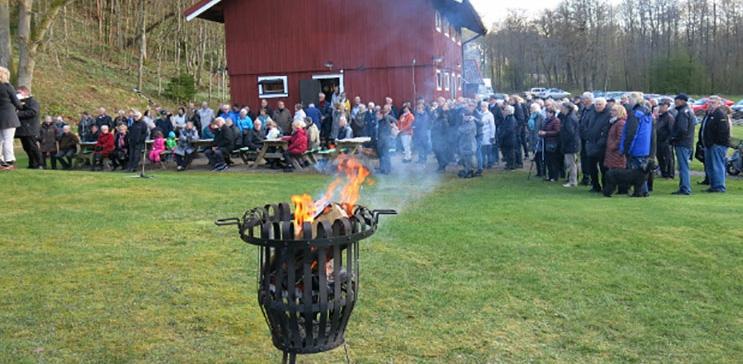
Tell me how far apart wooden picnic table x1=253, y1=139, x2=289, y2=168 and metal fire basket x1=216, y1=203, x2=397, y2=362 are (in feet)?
41.3

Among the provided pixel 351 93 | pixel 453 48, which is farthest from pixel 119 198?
pixel 453 48

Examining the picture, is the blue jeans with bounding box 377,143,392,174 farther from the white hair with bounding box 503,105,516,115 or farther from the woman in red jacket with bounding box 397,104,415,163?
the white hair with bounding box 503,105,516,115

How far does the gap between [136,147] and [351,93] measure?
25.2 feet

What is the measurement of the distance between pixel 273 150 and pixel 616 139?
29.3ft

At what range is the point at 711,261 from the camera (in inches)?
275

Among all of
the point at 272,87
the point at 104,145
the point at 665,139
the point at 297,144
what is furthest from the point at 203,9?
the point at 665,139

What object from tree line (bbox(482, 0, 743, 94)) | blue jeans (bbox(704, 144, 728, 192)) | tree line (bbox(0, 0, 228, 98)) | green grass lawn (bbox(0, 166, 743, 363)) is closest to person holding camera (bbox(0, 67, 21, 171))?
green grass lawn (bbox(0, 166, 743, 363))

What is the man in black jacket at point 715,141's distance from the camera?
38.7ft

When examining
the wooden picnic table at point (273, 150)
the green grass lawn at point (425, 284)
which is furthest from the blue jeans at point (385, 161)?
the green grass lawn at point (425, 284)

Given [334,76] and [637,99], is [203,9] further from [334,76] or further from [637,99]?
[637,99]

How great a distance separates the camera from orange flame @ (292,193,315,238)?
3963 millimetres

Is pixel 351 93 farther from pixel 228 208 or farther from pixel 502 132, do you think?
pixel 228 208

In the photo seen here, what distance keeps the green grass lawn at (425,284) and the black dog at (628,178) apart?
902 mm

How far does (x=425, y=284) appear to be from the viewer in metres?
6.54
